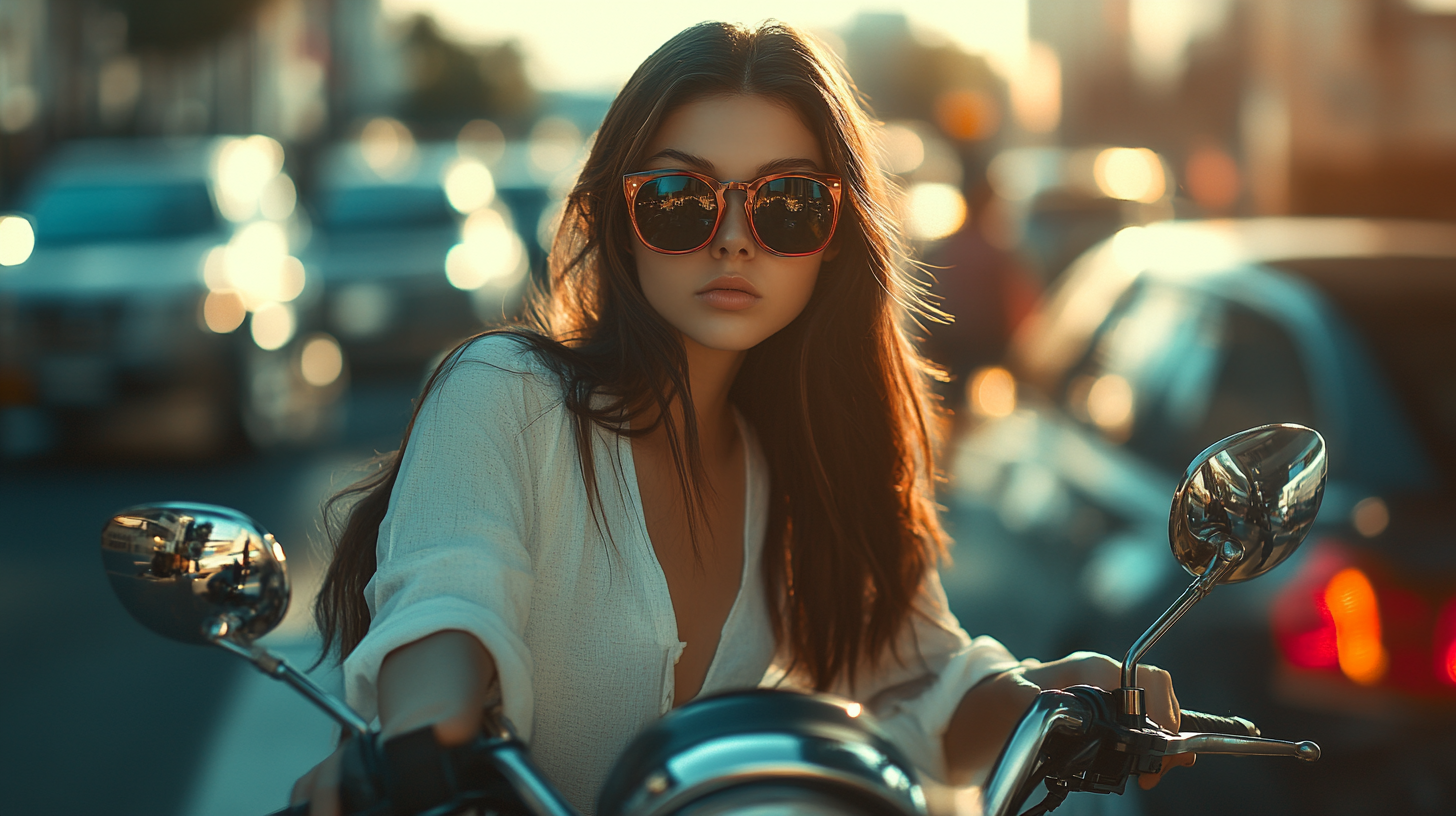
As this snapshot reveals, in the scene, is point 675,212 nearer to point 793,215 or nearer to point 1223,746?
point 793,215

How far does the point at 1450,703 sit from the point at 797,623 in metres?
1.45

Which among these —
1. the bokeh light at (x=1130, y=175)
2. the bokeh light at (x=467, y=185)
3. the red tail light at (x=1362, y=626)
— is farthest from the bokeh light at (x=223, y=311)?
the bokeh light at (x=1130, y=175)

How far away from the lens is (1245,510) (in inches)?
63.1

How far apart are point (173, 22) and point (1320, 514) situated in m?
30.6

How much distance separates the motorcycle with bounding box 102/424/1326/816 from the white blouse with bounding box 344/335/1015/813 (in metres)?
0.15

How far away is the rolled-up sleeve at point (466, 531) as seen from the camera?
62.8 inches

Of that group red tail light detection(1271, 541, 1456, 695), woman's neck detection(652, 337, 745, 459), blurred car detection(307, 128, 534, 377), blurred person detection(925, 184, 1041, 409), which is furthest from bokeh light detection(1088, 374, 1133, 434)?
blurred car detection(307, 128, 534, 377)

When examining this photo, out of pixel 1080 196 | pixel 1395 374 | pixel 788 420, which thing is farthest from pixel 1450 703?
pixel 1080 196

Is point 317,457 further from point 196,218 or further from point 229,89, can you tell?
point 229,89

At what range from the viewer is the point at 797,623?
2.22 metres

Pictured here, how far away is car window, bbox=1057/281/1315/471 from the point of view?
140 inches

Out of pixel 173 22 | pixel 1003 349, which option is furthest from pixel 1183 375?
pixel 173 22

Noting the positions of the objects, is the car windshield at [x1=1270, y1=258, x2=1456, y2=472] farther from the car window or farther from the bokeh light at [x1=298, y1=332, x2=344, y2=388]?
the bokeh light at [x1=298, y1=332, x2=344, y2=388]

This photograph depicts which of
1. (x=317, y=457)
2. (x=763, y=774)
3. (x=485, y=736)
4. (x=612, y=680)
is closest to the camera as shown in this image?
(x=763, y=774)
